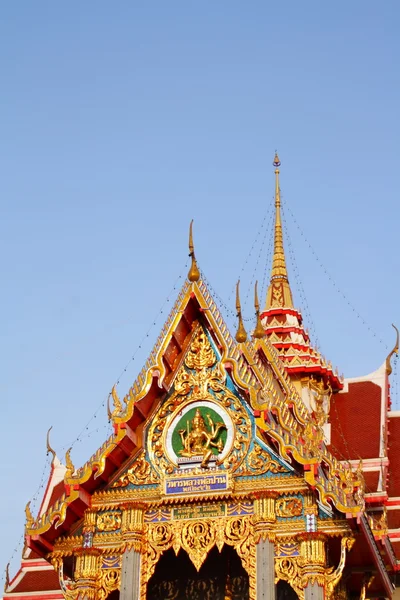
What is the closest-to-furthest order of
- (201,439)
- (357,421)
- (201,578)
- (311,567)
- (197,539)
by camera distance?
(311,567) < (197,539) < (201,439) < (201,578) < (357,421)

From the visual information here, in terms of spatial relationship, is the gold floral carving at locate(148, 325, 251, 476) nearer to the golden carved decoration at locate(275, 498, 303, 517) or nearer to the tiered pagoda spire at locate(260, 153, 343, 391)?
the golden carved decoration at locate(275, 498, 303, 517)

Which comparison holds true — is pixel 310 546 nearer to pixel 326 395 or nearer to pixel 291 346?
pixel 326 395

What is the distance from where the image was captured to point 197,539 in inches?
742

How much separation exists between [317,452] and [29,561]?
982cm

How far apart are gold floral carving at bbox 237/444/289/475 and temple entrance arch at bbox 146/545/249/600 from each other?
1.60m

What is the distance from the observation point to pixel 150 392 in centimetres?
1973

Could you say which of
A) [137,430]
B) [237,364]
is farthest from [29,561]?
[237,364]

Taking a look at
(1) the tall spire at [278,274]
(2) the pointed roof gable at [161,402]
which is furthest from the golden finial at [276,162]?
(2) the pointed roof gable at [161,402]

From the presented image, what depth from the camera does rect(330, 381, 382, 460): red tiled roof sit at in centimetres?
2571

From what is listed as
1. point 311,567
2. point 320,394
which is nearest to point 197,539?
point 311,567

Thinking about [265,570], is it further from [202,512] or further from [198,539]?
[202,512]

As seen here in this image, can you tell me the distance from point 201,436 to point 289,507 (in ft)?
6.16

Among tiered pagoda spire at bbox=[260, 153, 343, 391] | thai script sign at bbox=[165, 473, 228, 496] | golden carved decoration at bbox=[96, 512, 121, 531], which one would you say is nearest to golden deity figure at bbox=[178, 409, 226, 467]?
thai script sign at bbox=[165, 473, 228, 496]

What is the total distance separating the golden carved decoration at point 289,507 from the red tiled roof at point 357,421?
6.91m
